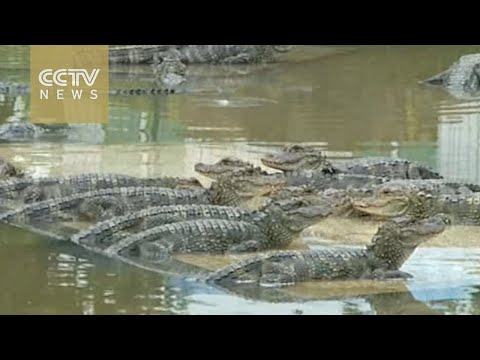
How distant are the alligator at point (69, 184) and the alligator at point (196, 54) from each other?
6.27m

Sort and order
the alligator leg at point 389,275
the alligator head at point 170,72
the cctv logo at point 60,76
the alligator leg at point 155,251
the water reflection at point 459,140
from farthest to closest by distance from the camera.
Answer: the alligator head at point 170,72 → the cctv logo at point 60,76 → the water reflection at point 459,140 → the alligator leg at point 155,251 → the alligator leg at point 389,275

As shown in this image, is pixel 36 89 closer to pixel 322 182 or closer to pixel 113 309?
pixel 322 182

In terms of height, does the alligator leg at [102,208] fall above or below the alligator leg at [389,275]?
above

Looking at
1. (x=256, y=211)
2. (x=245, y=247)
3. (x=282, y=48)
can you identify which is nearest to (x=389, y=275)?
(x=245, y=247)

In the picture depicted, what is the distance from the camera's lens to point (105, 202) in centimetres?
721

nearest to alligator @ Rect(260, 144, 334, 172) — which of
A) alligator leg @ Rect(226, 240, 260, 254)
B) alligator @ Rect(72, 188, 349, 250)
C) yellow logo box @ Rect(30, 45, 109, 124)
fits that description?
alligator @ Rect(72, 188, 349, 250)

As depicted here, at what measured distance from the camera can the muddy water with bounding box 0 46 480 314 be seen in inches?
217

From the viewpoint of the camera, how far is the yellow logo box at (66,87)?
413 inches

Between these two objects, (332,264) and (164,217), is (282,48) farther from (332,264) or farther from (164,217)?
(332,264)

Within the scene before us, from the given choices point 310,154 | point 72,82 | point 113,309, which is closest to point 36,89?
point 72,82

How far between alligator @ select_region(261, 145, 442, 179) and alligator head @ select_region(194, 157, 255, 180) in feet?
1.21

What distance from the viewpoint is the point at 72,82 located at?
11.6 meters

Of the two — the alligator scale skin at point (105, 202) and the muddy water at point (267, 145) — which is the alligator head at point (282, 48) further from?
the alligator scale skin at point (105, 202)

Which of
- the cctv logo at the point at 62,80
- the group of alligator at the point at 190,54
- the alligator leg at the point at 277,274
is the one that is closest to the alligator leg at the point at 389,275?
the alligator leg at the point at 277,274
